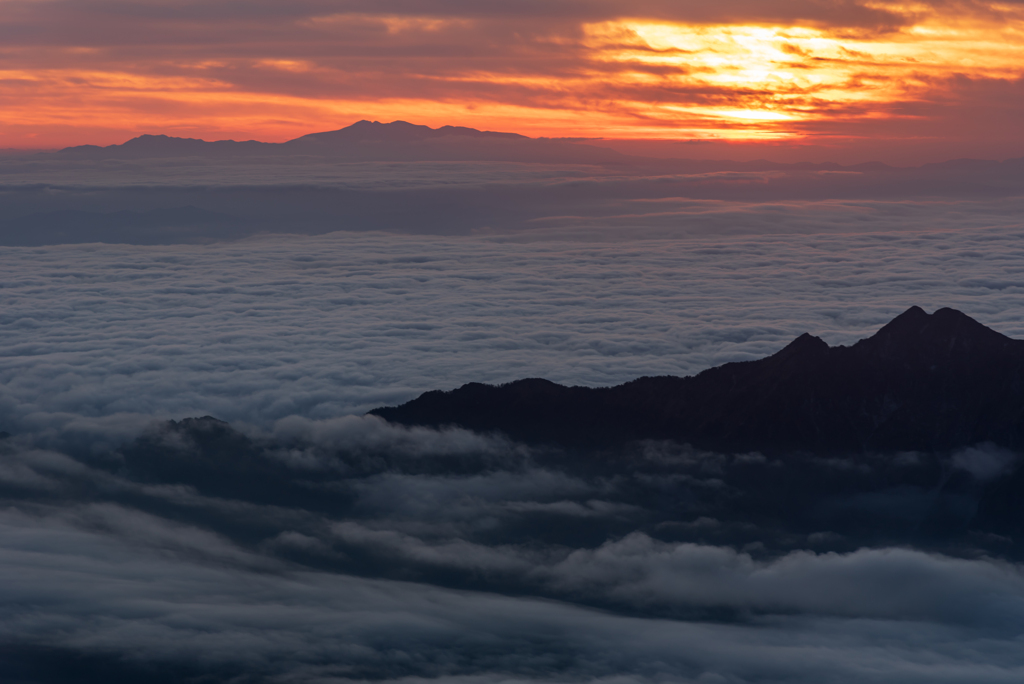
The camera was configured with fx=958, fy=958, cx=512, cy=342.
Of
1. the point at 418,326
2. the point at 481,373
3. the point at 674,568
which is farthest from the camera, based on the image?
the point at 418,326

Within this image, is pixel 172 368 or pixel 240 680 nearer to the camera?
pixel 240 680

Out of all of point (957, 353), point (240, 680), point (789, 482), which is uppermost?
point (957, 353)

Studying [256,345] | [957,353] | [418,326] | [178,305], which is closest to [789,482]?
[957,353]

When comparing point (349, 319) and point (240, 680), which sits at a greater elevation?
point (349, 319)

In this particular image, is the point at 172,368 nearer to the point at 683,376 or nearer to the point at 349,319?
the point at 349,319

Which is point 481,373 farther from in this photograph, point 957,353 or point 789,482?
point 957,353

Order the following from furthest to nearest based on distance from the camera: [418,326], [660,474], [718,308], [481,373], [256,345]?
[718,308]
[418,326]
[256,345]
[481,373]
[660,474]
